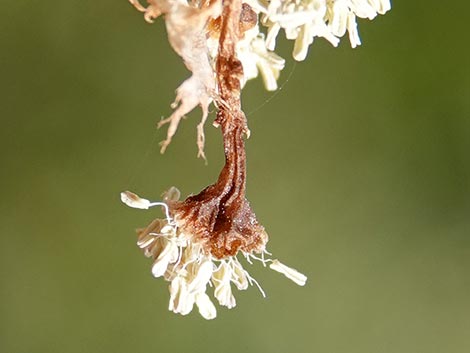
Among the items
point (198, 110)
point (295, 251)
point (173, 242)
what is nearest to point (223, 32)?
point (173, 242)

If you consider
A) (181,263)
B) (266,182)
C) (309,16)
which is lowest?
(181,263)

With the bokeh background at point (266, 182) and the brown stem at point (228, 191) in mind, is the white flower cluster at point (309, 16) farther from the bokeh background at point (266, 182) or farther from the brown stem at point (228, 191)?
the bokeh background at point (266, 182)

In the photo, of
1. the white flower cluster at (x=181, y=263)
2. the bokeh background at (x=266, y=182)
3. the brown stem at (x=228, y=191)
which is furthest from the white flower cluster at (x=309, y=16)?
the bokeh background at (x=266, y=182)

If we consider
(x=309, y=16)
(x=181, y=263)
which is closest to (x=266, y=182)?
(x=181, y=263)

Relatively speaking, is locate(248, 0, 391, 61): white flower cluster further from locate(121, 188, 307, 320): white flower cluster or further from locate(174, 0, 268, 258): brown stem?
locate(121, 188, 307, 320): white flower cluster

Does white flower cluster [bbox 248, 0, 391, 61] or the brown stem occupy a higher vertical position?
white flower cluster [bbox 248, 0, 391, 61]

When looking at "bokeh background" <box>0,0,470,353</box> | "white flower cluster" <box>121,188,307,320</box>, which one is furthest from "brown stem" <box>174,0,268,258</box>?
"bokeh background" <box>0,0,470,353</box>

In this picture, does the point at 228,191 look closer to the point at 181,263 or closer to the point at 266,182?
the point at 181,263
